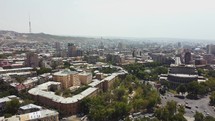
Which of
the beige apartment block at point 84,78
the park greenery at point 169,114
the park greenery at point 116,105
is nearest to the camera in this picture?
the park greenery at point 169,114

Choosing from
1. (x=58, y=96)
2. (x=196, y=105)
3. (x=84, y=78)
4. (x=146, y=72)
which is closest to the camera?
(x=58, y=96)

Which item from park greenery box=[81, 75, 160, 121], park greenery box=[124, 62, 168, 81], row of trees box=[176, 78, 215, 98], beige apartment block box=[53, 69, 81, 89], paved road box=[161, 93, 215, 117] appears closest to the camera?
park greenery box=[81, 75, 160, 121]

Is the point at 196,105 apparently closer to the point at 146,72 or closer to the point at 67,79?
the point at 146,72

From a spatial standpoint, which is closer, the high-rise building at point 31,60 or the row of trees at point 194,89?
the row of trees at point 194,89

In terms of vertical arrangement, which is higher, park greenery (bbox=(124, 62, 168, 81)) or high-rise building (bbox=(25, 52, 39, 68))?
high-rise building (bbox=(25, 52, 39, 68))

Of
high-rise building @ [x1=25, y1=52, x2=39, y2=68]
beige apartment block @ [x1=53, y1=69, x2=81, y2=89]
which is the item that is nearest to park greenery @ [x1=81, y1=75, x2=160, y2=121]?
beige apartment block @ [x1=53, y1=69, x2=81, y2=89]

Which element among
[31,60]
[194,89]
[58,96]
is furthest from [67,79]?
[194,89]

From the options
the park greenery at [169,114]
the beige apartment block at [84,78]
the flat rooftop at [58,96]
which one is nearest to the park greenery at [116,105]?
the flat rooftop at [58,96]

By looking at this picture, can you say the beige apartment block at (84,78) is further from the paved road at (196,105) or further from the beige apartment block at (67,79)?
the paved road at (196,105)

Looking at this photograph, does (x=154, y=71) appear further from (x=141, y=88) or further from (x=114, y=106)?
(x=114, y=106)

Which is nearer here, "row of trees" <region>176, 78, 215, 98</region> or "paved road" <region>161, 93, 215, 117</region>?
"paved road" <region>161, 93, 215, 117</region>

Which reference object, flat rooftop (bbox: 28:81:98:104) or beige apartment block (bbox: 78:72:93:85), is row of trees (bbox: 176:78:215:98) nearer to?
flat rooftop (bbox: 28:81:98:104)
